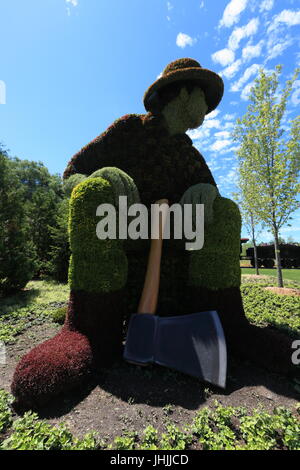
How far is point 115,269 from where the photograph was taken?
8.89ft

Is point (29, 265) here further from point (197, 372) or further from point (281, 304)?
point (281, 304)

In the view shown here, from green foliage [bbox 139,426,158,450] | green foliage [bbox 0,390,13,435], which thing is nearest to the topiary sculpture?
green foliage [bbox 0,390,13,435]

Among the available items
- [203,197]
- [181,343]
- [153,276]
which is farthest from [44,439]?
[203,197]

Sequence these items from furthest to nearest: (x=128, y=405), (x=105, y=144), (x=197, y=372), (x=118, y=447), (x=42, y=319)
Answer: (x=42, y=319)
(x=105, y=144)
(x=197, y=372)
(x=128, y=405)
(x=118, y=447)

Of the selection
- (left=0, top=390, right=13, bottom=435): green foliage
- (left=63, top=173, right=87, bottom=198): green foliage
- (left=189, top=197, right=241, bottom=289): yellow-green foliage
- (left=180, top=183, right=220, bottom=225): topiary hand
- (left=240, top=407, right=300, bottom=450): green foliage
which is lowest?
(left=0, top=390, right=13, bottom=435): green foliage

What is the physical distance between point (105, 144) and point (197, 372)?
334 centimetres

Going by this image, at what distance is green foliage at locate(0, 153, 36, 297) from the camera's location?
780 cm

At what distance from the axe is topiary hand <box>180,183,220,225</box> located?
1.27 metres

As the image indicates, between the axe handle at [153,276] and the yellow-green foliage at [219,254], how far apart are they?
19.5 inches

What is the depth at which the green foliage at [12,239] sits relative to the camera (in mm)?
7801

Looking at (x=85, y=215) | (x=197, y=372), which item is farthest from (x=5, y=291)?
(x=197, y=372)

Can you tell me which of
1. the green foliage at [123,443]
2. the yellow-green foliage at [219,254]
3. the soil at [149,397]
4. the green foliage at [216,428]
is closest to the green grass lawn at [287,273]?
the yellow-green foliage at [219,254]

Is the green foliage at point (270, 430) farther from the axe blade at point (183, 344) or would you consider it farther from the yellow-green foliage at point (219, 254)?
the yellow-green foliage at point (219, 254)

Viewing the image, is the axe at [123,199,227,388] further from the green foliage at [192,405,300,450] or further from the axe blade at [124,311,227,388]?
the green foliage at [192,405,300,450]
